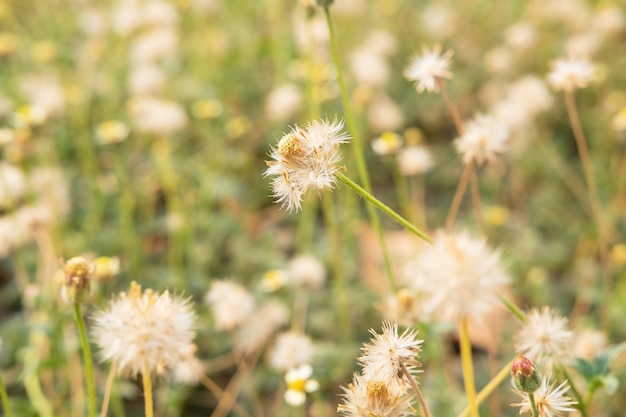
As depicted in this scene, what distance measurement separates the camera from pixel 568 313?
6.17ft

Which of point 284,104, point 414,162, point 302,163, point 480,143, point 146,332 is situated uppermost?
point 284,104

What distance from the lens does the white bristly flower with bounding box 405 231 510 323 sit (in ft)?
2.62

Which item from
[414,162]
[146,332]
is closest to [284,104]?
[414,162]

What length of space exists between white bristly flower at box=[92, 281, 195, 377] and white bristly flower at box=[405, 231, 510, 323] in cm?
34

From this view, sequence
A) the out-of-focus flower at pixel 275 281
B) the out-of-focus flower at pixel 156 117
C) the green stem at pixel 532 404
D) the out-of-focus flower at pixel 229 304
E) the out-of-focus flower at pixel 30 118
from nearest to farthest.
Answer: the green stem at pixel 532 404, the out-of-focus flower at pixel 229 304, the out-of-focus flower at pixel 275 281, the out-of-focus flower at pixel 30 118, the out-of-focus flower at pixel 156 117

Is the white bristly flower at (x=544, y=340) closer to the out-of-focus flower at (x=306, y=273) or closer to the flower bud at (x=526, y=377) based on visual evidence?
the flower bud at (x=526, y=377)

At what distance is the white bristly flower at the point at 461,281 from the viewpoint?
0.80 meters

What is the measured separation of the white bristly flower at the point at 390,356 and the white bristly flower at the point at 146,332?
0.90ft

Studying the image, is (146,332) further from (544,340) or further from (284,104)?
(284,104)

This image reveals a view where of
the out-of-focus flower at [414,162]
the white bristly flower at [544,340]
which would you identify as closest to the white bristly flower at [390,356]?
the white bristly flower at [544,340]

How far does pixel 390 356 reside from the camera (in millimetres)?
779

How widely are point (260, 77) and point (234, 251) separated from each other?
1142mm

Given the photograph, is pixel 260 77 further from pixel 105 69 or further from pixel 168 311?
pixel 168 311

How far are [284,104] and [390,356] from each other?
1.75m
